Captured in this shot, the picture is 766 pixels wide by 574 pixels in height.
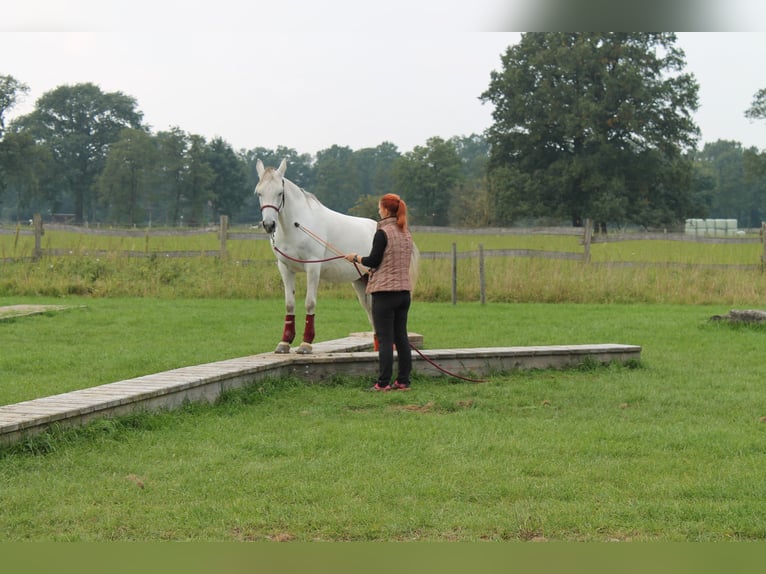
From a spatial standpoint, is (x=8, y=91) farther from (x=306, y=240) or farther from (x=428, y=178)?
(x=306, y=240)

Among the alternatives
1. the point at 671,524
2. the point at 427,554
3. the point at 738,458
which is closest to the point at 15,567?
the point at 427,554

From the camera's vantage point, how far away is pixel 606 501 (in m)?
4.58

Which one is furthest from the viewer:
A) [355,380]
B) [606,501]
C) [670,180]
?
[670,180]

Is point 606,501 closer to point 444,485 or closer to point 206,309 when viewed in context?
point 444,485

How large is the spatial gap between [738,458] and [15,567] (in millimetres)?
5089

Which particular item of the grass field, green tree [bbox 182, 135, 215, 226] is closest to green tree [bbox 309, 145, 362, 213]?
green tree [bbox 182, 135, 215, 226]

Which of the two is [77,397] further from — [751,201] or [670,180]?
[751,201]

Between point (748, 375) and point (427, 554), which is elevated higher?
point (427, 554)

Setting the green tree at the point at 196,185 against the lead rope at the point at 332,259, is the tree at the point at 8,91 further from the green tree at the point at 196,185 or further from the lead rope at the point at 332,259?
the lead rope at the point at 332,259

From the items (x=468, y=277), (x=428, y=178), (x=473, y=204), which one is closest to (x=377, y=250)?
(x=468, y=277)

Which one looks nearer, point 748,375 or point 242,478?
point 242,478

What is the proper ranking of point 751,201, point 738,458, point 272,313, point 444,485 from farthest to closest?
point 751,201 < point 272,313 < point 738,458 < point 444,485

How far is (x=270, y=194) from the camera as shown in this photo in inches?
354

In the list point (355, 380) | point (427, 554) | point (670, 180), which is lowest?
point (355, 380)
